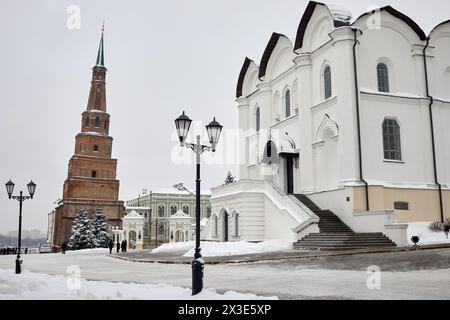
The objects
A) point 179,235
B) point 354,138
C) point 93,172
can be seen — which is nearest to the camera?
point 354,138

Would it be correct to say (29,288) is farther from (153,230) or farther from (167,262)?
(153,230)

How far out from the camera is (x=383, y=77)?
87.6 feet

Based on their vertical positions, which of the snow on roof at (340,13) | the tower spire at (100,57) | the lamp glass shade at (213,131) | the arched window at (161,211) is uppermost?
the tower spire at (100,57)

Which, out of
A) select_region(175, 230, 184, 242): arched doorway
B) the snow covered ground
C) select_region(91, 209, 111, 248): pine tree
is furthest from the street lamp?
select_region(175, 230, 184, 242): arched doorway

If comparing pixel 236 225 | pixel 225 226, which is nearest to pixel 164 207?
pixel 225 226

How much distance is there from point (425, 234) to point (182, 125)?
15.9 meters

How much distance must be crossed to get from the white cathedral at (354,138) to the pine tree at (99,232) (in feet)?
103

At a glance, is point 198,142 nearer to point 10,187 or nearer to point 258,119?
point 10,187

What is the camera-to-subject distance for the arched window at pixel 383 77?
87.1ft

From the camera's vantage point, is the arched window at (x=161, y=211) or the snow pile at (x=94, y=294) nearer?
the snow pile at (x=94, y=294)

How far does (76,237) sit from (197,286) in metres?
51.8

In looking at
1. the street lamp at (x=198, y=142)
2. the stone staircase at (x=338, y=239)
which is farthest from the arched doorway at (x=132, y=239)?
the street lamp at (x=198, y=142)

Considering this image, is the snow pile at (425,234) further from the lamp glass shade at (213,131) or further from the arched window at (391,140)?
the lamp glass shade at (213,131)
